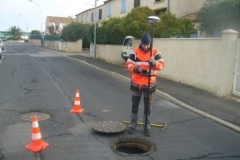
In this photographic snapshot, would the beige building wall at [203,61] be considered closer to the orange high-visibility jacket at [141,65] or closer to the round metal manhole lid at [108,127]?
the orange high-visibility jacket at [141,65]

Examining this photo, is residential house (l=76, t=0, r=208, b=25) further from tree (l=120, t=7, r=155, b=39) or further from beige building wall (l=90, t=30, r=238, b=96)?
beige building wall (l=90, t=30, r=238, b=96)

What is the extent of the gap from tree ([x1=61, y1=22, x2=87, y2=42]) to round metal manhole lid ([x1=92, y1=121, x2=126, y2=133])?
30436 millimetres

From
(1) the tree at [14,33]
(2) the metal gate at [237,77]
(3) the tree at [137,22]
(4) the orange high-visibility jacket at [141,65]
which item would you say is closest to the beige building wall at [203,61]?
(2) the metal gate at [237,77]

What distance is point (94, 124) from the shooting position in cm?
546

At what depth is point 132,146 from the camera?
15.5 feet

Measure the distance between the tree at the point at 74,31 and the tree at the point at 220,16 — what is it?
2139 centimetres

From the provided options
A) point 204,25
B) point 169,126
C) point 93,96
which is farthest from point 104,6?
point 169,126

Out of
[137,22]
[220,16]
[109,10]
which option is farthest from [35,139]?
[109,10]

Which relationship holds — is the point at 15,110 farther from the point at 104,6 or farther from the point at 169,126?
the point at 104,6

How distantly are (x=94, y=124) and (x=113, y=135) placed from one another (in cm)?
64

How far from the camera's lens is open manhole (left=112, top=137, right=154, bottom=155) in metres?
4.55

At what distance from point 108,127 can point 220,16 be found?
12705 millimetres

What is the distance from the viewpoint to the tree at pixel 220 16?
14531 mm

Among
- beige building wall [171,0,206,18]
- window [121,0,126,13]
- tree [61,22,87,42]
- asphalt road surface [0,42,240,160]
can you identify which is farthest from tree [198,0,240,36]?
tree [61,22,87,42]
